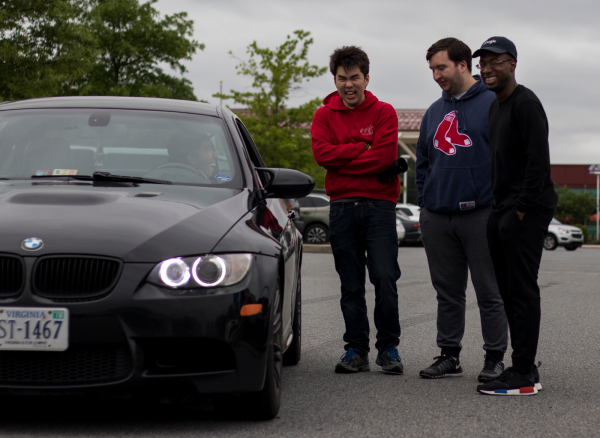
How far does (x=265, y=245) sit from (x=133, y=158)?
1089 mm

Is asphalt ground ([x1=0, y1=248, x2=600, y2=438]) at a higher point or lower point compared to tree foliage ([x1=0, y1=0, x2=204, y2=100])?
lower

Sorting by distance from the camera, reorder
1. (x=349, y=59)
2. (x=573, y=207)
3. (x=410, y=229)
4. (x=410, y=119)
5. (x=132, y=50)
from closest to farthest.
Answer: (x=349, y=59) < (x=410, y=229) < (x=132, y=50) < (x=410, y=119) < (x=573, y=207)

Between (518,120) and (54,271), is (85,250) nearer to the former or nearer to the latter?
(54,271)

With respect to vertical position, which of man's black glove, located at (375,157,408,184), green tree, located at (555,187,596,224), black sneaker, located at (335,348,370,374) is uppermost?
man's black glove, located at (375,157,408,184)

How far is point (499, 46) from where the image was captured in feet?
13.3

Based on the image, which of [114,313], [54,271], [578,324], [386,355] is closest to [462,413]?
[386,355]

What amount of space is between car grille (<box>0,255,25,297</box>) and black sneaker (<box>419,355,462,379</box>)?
2.51 m

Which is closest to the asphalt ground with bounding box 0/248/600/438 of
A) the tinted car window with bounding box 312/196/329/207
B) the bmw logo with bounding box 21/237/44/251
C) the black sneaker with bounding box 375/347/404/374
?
the black sneaker with bounding box 375/347/404/374

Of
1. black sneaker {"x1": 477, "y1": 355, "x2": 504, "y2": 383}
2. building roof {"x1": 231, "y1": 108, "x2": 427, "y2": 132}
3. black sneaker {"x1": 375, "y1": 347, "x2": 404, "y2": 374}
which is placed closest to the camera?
black sneaker {"x1": 477, "y1": 355, "x2": 504, "y2": 383}

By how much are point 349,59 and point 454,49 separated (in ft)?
2.12

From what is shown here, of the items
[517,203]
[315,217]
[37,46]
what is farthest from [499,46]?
[315,217]

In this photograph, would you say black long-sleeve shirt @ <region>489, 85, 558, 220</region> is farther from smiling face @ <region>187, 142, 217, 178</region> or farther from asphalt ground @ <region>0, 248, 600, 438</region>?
smiling face @ <region>187, 142, 217, 178</region>

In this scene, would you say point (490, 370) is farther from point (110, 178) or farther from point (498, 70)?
point (110, 178)

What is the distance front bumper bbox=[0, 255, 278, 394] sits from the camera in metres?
2.85
